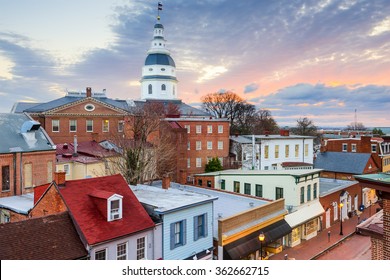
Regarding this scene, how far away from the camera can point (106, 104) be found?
90.2 ft

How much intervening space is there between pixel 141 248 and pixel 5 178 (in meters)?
9.87

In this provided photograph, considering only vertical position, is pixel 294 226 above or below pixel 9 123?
below

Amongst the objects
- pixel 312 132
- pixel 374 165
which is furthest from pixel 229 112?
pixel 374 165

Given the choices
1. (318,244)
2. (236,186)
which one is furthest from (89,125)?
(318,244)

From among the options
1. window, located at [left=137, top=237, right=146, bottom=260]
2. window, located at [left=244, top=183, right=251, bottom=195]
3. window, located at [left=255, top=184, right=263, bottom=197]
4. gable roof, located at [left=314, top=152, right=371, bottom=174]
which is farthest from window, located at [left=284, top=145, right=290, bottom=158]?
window, located at [left=137, top=237, right=146, bottom=260]

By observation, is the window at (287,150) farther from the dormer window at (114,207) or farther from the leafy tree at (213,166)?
the dormer window at (114,207)

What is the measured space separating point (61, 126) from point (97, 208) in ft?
65.1

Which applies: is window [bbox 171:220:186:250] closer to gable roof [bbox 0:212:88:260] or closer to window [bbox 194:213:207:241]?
window [bbox 194:213:207:241]

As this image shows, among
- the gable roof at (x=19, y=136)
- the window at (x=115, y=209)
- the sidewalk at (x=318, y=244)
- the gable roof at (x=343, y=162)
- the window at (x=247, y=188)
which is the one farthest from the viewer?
the gable roof at (x=343, y=162)

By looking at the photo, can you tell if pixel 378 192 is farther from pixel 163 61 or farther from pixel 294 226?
pixel 163 61

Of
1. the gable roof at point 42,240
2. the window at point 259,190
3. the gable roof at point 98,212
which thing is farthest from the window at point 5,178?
the window at point 259,190

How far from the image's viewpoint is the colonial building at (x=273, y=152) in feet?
80.0

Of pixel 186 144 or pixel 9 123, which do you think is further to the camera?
pixel 186 144

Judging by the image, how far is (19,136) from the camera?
15.9 meters
